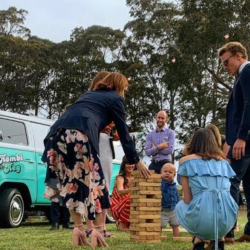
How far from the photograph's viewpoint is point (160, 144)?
8.20 m

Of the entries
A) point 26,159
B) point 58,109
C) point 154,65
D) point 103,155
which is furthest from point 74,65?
point 103,155

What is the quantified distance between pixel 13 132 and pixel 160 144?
9.19 feet

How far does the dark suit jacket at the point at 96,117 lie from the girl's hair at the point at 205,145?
22.0 inches

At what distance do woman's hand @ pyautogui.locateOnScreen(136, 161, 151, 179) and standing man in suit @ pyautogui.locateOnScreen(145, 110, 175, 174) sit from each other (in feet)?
8.53

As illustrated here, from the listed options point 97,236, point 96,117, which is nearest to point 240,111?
point 96,117

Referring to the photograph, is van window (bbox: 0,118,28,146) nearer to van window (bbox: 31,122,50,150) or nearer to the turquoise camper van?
Result: the turquoise camper van

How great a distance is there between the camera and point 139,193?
18.9 feet

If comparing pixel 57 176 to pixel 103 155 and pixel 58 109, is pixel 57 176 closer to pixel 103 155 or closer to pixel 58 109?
pixel 103 155

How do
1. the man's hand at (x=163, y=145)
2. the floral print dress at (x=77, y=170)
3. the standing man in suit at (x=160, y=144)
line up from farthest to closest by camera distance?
the standing man in suit at (x=160, y=144) → the man's hand at (x=163, y=145) → the floral print dress at (x=77, y=170)

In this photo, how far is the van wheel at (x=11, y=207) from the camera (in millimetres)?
9273

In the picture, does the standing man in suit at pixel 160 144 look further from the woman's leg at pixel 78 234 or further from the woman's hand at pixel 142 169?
the woman's leg at pixel 78 234

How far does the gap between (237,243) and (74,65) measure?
32.9 m

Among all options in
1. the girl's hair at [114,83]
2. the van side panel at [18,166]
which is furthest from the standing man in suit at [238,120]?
the van side panel at [18,166]

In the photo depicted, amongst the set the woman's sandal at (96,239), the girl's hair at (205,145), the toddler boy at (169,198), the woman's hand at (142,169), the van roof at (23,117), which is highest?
the van roof at (23,117)
